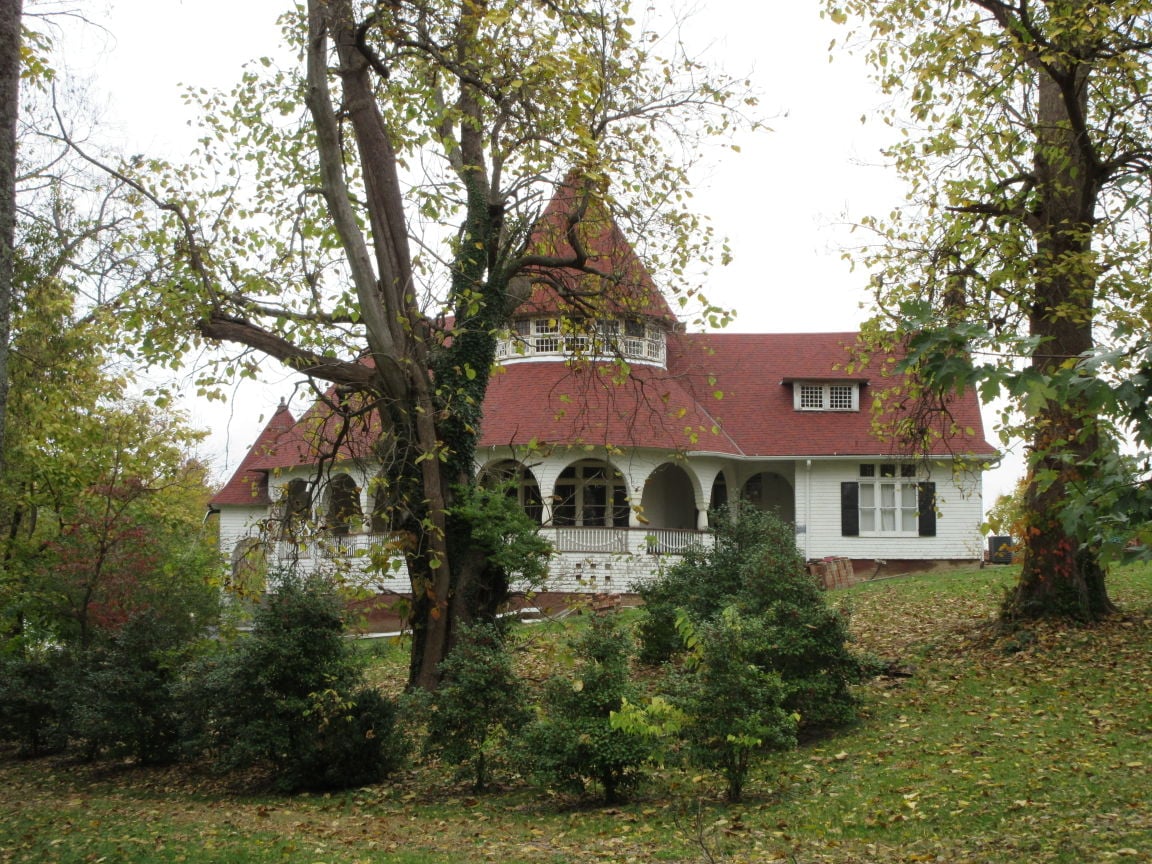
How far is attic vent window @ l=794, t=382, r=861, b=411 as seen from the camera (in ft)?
105

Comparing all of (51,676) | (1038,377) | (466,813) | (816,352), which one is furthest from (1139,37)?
(816,352)

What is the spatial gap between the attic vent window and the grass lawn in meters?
17.0

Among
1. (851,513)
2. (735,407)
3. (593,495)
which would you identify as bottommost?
(851,513)

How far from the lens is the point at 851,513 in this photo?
3072cm

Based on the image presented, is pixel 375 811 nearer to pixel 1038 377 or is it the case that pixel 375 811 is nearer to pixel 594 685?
pixel 594 685

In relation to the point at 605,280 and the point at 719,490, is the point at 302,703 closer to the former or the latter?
the point at 605,280

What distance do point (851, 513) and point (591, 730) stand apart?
21798 millimetres

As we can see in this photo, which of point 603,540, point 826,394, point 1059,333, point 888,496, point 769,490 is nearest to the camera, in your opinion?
point 1059,333

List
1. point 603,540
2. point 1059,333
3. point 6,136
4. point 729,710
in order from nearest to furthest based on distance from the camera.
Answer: point 6,136
point 729,710
point 1059,333
point 603,540

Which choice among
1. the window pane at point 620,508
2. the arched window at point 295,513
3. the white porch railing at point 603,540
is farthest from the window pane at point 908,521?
→ the arched window at point 295,513

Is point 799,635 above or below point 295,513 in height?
below

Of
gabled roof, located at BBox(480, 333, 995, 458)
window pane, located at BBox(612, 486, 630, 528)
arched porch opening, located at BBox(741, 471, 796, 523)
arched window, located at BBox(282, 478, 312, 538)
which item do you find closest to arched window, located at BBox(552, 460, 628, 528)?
window pane, located at BBox(612, 486, 630, 528)

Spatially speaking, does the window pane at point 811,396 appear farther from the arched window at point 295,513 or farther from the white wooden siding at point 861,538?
the arched window at point 295,513

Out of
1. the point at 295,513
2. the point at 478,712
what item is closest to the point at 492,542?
the point at 295,513
